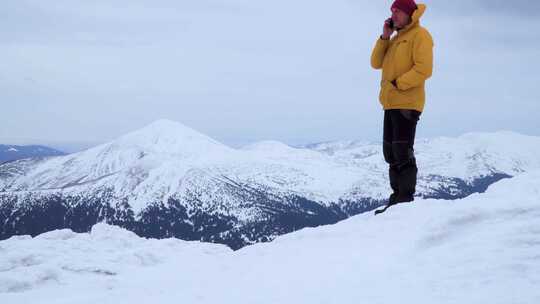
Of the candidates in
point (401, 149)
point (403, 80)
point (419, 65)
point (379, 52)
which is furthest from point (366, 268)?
point (379, 52)

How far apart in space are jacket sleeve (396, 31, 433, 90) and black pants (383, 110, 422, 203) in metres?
0.76

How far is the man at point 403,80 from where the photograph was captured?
398 inches

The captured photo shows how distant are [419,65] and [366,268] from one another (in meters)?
5.50

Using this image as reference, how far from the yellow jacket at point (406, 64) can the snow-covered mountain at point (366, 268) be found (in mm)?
2523

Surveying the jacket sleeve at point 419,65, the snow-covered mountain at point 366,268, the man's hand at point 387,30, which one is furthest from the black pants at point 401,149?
the man's hand at point 387,30

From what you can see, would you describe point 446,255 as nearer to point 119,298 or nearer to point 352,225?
point 352,225

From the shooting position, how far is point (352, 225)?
31.9ft

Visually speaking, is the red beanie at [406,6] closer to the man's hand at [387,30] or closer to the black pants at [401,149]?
the man's hand at [387,30]

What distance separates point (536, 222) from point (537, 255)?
3.20 feet

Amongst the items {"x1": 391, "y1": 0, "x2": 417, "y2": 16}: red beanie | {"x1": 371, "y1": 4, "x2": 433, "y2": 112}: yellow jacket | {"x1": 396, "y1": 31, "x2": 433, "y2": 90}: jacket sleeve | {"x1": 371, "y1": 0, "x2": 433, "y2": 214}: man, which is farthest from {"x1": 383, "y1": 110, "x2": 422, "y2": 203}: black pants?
{"x1": 391, "y1": 0, "x2": 417, "y2": 16}: red beanie

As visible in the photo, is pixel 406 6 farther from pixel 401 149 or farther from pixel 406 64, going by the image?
pixel 401 149

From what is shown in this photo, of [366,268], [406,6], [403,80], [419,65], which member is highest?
[406,6]

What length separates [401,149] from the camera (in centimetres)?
1074

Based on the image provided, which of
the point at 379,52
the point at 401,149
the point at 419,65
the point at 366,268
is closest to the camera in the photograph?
the point at 366,268
